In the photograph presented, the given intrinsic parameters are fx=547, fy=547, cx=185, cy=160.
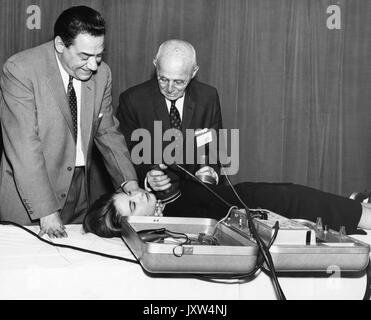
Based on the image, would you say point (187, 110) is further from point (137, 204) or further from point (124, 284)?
point (124, 284)

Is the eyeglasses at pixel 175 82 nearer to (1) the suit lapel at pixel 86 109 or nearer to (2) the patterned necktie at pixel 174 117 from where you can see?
(2) the patterned necktie at pixel 174 117

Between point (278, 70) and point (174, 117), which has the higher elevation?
point (278, 70)

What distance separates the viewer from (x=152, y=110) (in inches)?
110

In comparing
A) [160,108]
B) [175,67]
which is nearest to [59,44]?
[175,67]

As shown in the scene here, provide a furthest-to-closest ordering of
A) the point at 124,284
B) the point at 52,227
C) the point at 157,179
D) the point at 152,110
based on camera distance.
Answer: the point at 152,110, the point at 157,179, the point at 52,227, the point at 124,284

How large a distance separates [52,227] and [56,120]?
1.75ft

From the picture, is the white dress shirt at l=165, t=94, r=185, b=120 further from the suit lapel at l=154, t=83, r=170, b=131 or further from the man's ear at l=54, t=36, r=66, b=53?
the man's ear at l=54, t=36, r=66, b=53

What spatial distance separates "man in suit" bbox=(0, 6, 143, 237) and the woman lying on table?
0.11 meters

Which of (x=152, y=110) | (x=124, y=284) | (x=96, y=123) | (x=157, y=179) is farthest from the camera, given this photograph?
(x=152, y=110)

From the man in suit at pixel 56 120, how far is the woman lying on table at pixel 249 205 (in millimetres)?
106

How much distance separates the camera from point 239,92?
12.9 ft

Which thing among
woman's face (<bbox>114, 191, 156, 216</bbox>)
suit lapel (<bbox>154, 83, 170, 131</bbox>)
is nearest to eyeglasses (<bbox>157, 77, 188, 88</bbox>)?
suit lapel (<bbox>154, 83, 170, 131</bbox>)
